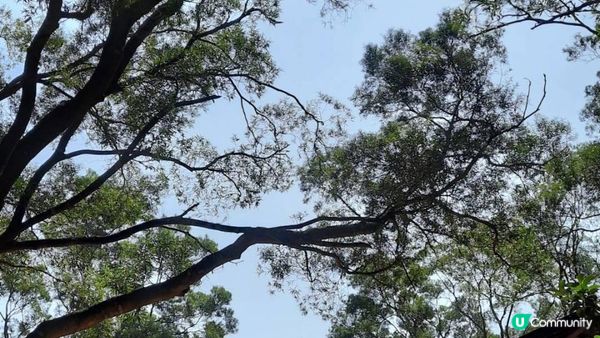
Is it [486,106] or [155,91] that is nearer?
[155,91]

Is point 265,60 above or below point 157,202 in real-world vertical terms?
above

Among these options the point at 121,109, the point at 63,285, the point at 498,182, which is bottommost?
the point at 63,285

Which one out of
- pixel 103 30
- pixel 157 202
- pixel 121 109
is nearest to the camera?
pixel 103 30

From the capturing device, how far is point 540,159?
10.2m

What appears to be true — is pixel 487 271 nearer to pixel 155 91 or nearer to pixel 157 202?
pixel 157 202

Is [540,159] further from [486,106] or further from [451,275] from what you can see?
[451,275]

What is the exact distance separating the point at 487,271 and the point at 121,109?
30.4 feet

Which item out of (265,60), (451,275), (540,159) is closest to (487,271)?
(451,275)

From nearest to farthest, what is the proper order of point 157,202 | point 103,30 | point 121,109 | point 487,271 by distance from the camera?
point 103,30 → point 121,109 → point 157,202 → point 487,271

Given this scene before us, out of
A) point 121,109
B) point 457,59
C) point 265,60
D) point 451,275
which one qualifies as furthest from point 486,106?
point 451,275

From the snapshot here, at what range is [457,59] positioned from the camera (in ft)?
30.5

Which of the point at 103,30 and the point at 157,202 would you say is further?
the point at 157,202

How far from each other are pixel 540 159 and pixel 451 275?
18.1 ft

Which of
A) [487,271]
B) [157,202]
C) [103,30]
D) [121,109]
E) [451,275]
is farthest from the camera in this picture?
[451,275]
